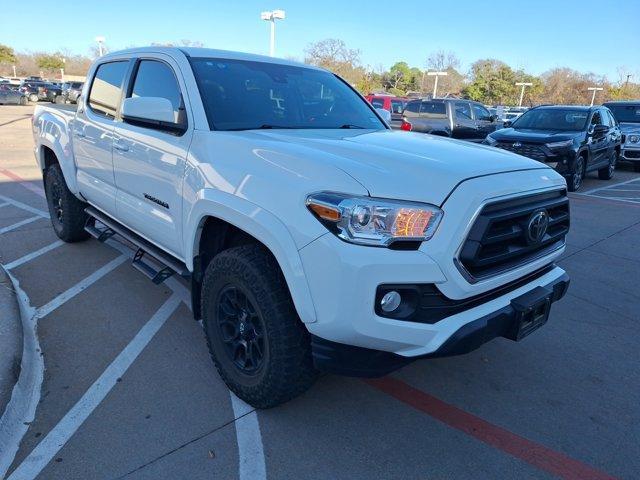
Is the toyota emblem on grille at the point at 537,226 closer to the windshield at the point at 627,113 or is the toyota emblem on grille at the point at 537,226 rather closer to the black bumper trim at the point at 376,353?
the black bumper trim at the point at 376,353

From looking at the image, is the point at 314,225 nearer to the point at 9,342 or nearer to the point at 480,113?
the point at 9,342

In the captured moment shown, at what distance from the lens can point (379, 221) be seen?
6.97ft

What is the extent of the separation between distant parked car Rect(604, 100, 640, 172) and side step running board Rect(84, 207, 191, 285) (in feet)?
48.5

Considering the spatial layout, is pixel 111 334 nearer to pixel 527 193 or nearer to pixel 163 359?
pixel 163 359

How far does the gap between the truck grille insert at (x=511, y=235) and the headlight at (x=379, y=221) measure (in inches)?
9.2

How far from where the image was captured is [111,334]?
360cm

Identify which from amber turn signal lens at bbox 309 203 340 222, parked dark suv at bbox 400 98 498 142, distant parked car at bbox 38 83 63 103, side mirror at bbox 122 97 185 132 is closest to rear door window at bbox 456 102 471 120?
parked dark suv at bbox 400 98 498 142

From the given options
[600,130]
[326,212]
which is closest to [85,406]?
[326,212]

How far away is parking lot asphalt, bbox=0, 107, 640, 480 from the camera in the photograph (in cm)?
244

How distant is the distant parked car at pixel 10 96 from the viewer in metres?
30.6

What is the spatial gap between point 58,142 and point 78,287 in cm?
166

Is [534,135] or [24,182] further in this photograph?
[534,135]

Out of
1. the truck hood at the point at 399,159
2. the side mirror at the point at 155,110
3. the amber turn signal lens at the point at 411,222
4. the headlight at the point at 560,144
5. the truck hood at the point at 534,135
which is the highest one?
the side mirror at the point at 155,110

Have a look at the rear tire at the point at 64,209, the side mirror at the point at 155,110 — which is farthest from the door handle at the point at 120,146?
the rear tire at the point at 64,209
